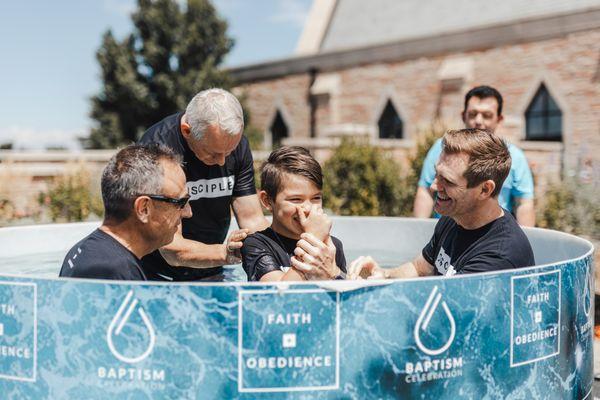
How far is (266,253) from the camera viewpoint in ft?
11.7

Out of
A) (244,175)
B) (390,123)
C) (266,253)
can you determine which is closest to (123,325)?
(266,253)

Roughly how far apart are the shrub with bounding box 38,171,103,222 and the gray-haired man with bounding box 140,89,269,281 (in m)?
7.02

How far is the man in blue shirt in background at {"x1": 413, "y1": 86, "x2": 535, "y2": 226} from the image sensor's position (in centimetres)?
531

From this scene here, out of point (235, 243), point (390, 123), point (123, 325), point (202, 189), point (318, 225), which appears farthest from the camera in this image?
point (390, 123)

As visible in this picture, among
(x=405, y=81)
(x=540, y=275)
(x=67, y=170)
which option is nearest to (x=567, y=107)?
(x=405, y=81)

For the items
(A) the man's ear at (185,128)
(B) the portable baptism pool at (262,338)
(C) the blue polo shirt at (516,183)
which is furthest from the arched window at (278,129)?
(B) the portable baptism pool at (262,338)

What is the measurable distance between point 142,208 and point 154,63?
33404 millimetres

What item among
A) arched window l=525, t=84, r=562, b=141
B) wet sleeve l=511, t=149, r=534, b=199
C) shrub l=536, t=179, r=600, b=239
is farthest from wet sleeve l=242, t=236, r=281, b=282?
arched window l=525, t=84, r=562, b=141

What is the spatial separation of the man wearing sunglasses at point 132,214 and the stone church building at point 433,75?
1088 cm

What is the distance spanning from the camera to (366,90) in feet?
87.9

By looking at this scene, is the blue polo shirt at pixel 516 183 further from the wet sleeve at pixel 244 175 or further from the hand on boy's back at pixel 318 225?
the hand on boy's back at pixel 318 225

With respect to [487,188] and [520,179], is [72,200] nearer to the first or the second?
[520,179]

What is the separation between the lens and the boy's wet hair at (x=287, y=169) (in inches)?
141

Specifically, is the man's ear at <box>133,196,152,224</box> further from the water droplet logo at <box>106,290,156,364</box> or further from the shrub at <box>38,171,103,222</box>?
the shrub at <box>38,171,103,222</box>
